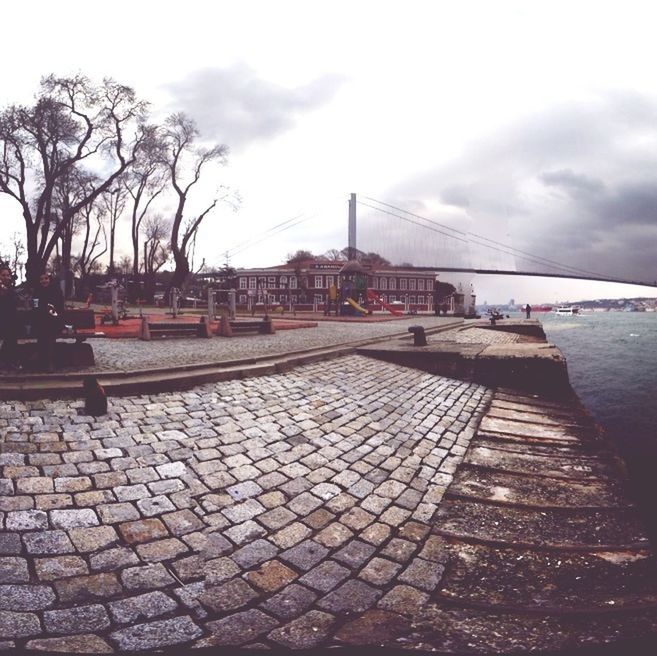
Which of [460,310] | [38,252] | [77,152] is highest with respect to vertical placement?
[77,152]

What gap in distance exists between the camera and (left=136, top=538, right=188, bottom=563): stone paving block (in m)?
2.56

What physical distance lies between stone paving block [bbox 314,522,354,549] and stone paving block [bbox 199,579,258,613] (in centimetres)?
69

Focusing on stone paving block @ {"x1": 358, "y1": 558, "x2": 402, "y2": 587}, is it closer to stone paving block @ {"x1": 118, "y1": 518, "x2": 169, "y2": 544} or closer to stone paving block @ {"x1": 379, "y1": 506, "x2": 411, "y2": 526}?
stone paving block @ {"x1": 379, "y1": 506, "x2": 411, "y2": 526}

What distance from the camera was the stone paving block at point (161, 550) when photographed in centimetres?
256

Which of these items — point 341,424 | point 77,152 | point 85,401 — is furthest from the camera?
point 77,152

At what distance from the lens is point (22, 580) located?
2.25m

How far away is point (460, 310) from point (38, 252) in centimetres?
3166

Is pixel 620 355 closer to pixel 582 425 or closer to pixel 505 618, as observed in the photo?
pixel 582 425

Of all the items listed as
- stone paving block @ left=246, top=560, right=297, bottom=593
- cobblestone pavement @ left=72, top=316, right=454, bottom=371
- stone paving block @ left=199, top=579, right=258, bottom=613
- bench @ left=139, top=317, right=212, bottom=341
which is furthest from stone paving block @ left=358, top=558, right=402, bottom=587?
bench @ left=139, top=317, right=212, bottom=341

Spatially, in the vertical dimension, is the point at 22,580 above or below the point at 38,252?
below

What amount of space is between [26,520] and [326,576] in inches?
78.0

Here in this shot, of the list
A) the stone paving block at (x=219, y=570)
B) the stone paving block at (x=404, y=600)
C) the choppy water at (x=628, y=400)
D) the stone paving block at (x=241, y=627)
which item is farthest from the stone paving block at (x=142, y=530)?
the choppy water at (x=628, y=400)

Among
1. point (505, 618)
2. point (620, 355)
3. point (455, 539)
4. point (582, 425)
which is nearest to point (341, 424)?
point (455, 539)

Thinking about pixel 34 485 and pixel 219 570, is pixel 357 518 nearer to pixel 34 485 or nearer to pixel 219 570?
pixel 219 570
